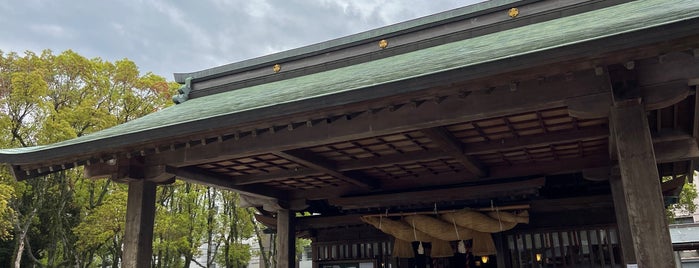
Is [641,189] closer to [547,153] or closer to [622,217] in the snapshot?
[547,153]

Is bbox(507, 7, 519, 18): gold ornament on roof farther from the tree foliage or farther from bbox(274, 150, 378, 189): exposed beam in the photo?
the tree foliage

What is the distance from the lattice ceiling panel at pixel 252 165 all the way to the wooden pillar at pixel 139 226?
109 centimetres

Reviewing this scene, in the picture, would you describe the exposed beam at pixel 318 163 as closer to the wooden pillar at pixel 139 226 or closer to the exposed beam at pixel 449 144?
the exposed beam at pixel 449 144

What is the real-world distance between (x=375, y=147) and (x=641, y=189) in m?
3.99

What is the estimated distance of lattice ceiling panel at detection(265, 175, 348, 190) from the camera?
33.6ft

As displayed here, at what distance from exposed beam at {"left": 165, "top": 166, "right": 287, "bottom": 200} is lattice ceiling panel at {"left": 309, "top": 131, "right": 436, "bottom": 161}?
2289 mm

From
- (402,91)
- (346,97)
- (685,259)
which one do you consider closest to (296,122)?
(346,97)

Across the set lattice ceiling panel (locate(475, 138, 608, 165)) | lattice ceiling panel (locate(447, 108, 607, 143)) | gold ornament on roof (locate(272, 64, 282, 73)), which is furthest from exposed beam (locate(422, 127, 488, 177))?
gold ornament on roof (locate(272, 64, 282, 73))

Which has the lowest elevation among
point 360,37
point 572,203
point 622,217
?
point 622,217

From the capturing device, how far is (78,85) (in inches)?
783

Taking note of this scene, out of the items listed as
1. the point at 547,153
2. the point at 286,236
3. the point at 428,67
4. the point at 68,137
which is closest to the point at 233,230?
the point at 68,137

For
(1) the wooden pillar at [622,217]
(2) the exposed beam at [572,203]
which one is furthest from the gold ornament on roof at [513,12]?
(2) the exposed beam at [572,203]

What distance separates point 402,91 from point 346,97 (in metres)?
0.64

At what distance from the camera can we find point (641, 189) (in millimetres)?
4879
